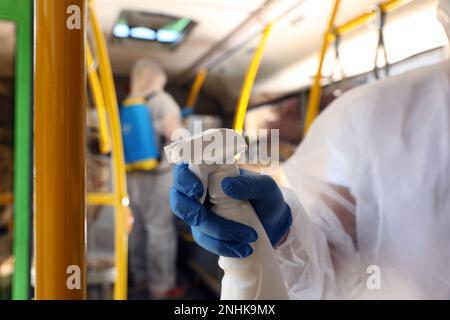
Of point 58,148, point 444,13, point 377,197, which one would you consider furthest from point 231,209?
point 444,13

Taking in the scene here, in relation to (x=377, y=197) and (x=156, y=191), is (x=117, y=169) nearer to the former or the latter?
(x=377, y=197)

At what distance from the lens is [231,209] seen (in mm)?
623

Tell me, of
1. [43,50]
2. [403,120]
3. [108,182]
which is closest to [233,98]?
[108,182]

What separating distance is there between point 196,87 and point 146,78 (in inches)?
30.0

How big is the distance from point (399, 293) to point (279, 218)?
1.14ft

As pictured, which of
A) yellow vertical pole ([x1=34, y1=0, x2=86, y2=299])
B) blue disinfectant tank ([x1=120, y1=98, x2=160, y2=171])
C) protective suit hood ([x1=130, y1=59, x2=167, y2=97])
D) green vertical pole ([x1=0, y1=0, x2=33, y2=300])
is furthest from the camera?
protective suit hood ([x1=130, y1=59, x2=167, y2=97])

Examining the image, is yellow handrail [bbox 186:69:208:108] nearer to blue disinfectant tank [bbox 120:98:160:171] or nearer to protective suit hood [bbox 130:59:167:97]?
protective suit hood [bbox 130:59:167:97]

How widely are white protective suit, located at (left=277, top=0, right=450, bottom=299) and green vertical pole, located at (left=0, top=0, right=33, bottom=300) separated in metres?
1.15

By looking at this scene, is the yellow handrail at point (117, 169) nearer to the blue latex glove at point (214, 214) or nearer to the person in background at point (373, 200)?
the person in background at point (373, 200)

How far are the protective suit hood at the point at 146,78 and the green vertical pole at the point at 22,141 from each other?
1926mm

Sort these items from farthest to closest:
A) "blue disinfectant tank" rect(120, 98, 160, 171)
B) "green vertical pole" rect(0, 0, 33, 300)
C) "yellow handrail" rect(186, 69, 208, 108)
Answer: "yellow handrail" rect(186, 69, 208, 108)
"blue disinfectant tank" rect(120, 98, 160, 171)
"green vertical pole" rect(0, 0, 33, 300)

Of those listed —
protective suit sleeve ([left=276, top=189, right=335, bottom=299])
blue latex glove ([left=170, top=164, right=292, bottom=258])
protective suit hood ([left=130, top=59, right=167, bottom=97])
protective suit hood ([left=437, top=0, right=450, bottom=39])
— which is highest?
protective suit hood ([left=130, top=59, right=167, bottom=97])

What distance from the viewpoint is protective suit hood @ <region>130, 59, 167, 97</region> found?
11.6ft

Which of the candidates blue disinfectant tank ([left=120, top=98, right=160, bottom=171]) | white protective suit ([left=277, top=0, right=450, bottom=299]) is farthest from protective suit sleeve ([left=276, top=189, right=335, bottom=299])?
blue disinfectant tank ([left=120, top=98, right=160, bottom=171])
